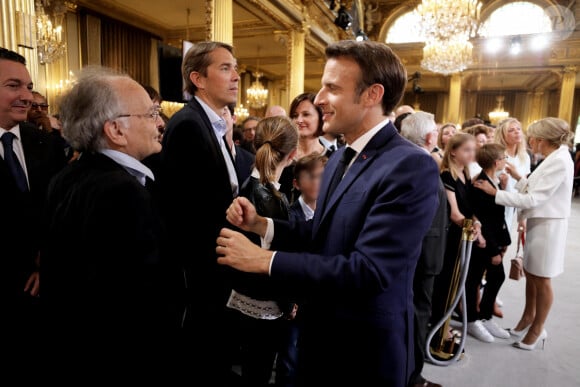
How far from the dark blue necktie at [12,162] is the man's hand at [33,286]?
0.46 metres

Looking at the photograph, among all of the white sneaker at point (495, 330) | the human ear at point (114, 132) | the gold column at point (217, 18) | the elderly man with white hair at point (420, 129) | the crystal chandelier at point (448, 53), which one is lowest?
the white sneaker at point (495, 330)

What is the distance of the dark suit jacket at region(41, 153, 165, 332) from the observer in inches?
44.5

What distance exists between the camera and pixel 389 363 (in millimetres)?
1200

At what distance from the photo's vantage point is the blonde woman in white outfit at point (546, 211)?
287 cm

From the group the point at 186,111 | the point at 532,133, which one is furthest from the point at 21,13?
the point at 532,133

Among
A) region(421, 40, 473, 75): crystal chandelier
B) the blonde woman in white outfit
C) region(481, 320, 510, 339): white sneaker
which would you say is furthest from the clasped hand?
region(421, 40, 473, 75): crystal chandelier

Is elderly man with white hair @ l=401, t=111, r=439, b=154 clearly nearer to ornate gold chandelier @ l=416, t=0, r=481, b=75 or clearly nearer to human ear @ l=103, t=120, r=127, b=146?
human ear @ l=103, t=120, r=127, b=146

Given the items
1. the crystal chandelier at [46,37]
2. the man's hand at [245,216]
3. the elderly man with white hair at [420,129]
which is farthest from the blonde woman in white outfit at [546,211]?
the crystal chandelier at [46,37]

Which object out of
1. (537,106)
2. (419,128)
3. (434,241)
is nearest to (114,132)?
(434,241)

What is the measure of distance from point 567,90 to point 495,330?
14.7 metres

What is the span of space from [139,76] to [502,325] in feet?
32.7

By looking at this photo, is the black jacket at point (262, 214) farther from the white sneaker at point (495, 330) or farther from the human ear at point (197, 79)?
the white sneaker at point (495, 330)

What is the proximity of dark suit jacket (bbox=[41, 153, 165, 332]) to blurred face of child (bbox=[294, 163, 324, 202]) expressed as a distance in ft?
3.65

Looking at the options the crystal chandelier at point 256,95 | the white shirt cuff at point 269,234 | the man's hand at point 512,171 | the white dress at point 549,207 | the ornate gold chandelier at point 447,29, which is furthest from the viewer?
the crystal chandelier at point 256,95
